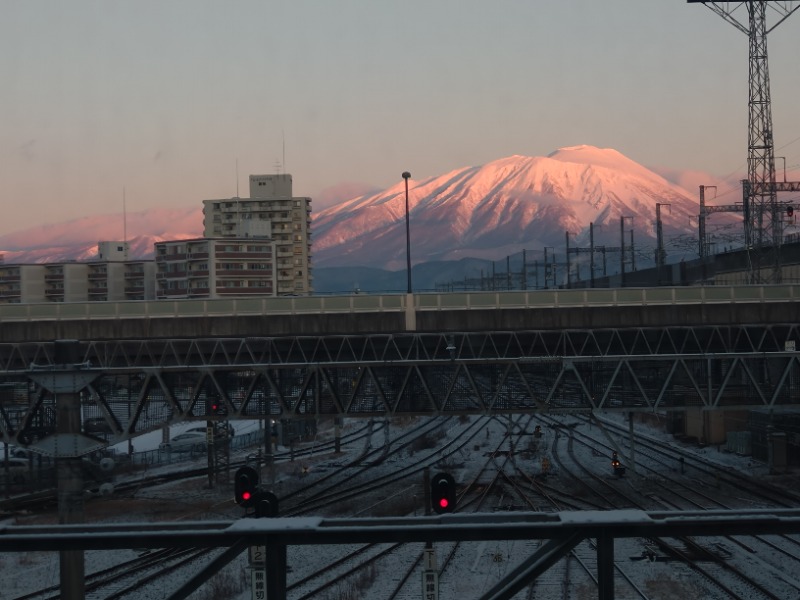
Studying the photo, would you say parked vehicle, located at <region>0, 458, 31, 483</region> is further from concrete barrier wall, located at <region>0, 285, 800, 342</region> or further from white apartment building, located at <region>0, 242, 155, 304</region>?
white apartment building, located at <region>0, 242, 155, 304</region>

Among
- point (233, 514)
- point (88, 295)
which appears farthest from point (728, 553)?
point (88, 295)

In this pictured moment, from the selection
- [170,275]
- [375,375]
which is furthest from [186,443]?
[170,275]

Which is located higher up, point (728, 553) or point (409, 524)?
point (409, 524)

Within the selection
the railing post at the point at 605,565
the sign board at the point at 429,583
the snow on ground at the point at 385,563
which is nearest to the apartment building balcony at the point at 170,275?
the snow on ground at the point at 385,563

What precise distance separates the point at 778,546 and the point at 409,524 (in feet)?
74.4

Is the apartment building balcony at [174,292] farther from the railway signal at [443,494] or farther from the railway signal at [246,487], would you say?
the railway signal at [443,494]

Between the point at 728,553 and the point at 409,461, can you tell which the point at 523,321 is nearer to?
the point at 409,461

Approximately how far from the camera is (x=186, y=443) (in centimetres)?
5609

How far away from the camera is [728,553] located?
24906 mm

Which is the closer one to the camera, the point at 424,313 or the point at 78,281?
the point at 424,313

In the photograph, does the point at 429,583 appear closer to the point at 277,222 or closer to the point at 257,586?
the point at 257,586

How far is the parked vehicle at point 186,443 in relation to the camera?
54.8 m

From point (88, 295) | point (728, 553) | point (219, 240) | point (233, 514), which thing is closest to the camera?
point (728, 553)

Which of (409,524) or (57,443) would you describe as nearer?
(409,524)
